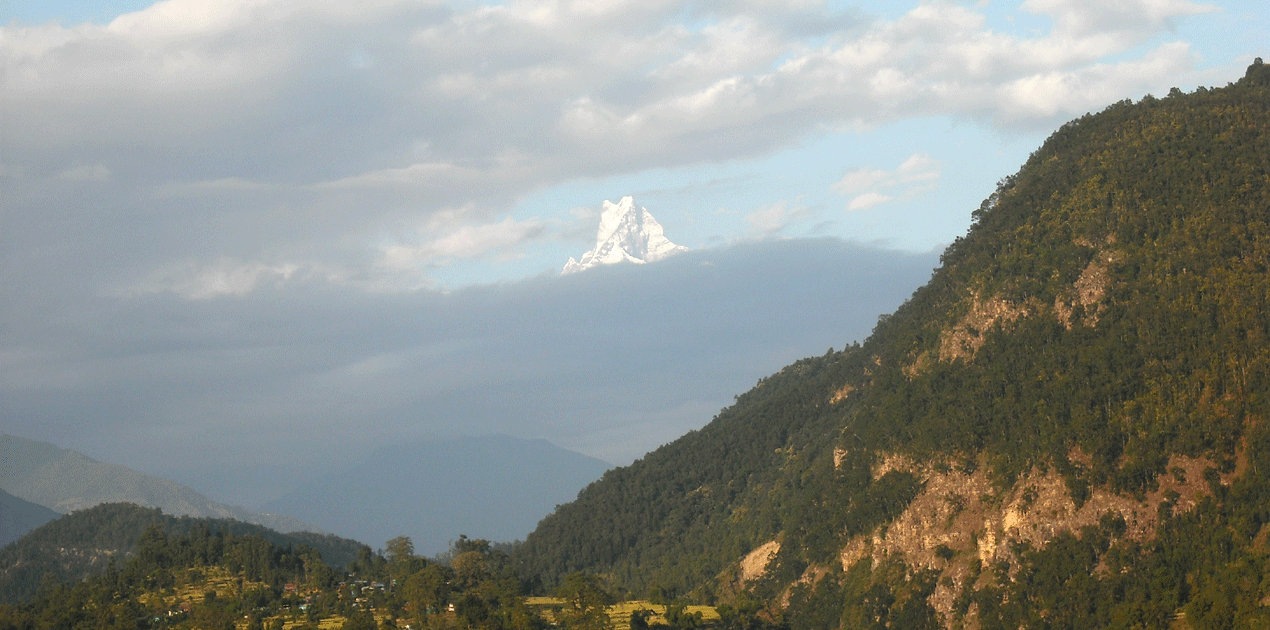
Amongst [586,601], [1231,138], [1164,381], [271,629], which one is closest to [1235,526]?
[1164,381]

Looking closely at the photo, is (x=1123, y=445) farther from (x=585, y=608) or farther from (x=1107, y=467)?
(x=585, y=608)

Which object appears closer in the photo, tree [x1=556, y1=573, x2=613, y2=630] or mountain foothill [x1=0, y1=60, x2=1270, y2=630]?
mountain foothill [x1=0, y1=60, x2=1270, y2=630]

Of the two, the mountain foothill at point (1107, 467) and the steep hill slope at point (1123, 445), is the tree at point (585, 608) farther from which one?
the steep hill slope at point (1123, 445)

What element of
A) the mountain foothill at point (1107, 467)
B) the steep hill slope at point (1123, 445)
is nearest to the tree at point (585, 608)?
the mountain foothill at point (1107, 467)

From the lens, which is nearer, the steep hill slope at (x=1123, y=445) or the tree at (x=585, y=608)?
the steep hill slope at (x=1123, y=445)

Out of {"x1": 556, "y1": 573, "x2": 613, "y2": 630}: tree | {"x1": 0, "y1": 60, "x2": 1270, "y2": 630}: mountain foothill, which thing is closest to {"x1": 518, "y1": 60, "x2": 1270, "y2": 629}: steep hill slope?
{"x1": 0, "y1": 60, "x2": 1270, "y2": 630}: mountain foothill

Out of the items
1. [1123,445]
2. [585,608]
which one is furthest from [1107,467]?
[585,608]

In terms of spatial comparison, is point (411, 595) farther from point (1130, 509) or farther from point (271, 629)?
point (1130, 509)

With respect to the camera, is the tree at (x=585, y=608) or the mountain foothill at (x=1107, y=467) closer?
the mountain foothill at (x=1107, y=467)

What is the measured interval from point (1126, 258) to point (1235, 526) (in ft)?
155

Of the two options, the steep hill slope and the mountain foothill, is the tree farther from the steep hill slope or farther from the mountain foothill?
the steep hill slope

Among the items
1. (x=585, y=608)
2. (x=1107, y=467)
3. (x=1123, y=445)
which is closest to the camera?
(x=1107, y=467)

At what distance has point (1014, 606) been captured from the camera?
169375 mm

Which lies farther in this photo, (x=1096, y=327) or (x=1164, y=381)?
(x=1096, y=327)
